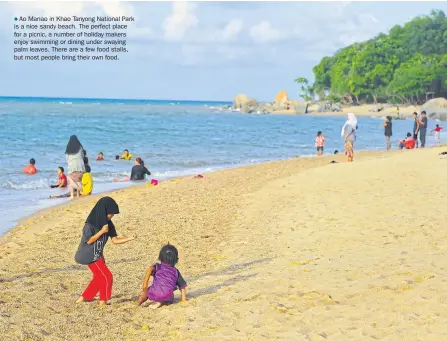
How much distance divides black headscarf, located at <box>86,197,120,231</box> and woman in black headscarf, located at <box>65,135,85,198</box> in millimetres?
8506

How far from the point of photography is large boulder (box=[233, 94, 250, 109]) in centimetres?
12535

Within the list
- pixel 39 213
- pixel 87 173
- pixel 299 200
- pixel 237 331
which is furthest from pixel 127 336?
pixel 87 173

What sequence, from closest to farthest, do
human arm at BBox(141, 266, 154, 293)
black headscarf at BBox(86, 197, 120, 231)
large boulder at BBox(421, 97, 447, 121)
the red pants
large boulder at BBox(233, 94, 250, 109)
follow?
black headscarf at BBox(86, 197, 120, 231) → human arm at BBox(141, 266, 154, 293) → the red pants → large boulder at BBox(421, 97, 447, 121) → large boulder at BBox(233, 94, 250, 109)

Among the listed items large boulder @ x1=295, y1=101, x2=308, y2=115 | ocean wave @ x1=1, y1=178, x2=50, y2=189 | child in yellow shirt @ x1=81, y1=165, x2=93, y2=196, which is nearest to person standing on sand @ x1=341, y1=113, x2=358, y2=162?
child in yellow shirt @ x1=81, y1=165, x2=93, y2=196

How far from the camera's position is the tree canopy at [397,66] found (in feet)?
310

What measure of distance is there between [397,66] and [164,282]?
10515cm

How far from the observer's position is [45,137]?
39.8 m

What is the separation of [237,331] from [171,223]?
19.2ft

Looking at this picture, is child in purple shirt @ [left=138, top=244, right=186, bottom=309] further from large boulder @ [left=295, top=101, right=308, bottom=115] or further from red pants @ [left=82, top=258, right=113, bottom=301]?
large boulder @ [left=295, top=101, right=308, bottom=115]

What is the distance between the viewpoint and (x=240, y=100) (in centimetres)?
12700

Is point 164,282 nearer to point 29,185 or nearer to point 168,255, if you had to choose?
point 168,255

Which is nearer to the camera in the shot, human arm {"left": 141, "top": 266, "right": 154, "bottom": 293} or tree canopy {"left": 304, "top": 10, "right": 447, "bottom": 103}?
human arm {"left": 141, "top": 266, "right": 154, "bottom": 293}

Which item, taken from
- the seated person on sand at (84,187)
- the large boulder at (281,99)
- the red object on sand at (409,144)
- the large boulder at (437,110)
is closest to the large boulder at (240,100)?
the large boulder at (281,99)

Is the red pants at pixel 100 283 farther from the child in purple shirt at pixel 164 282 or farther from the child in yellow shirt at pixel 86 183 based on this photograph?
the child in yellow shirt at pixel 86 183
